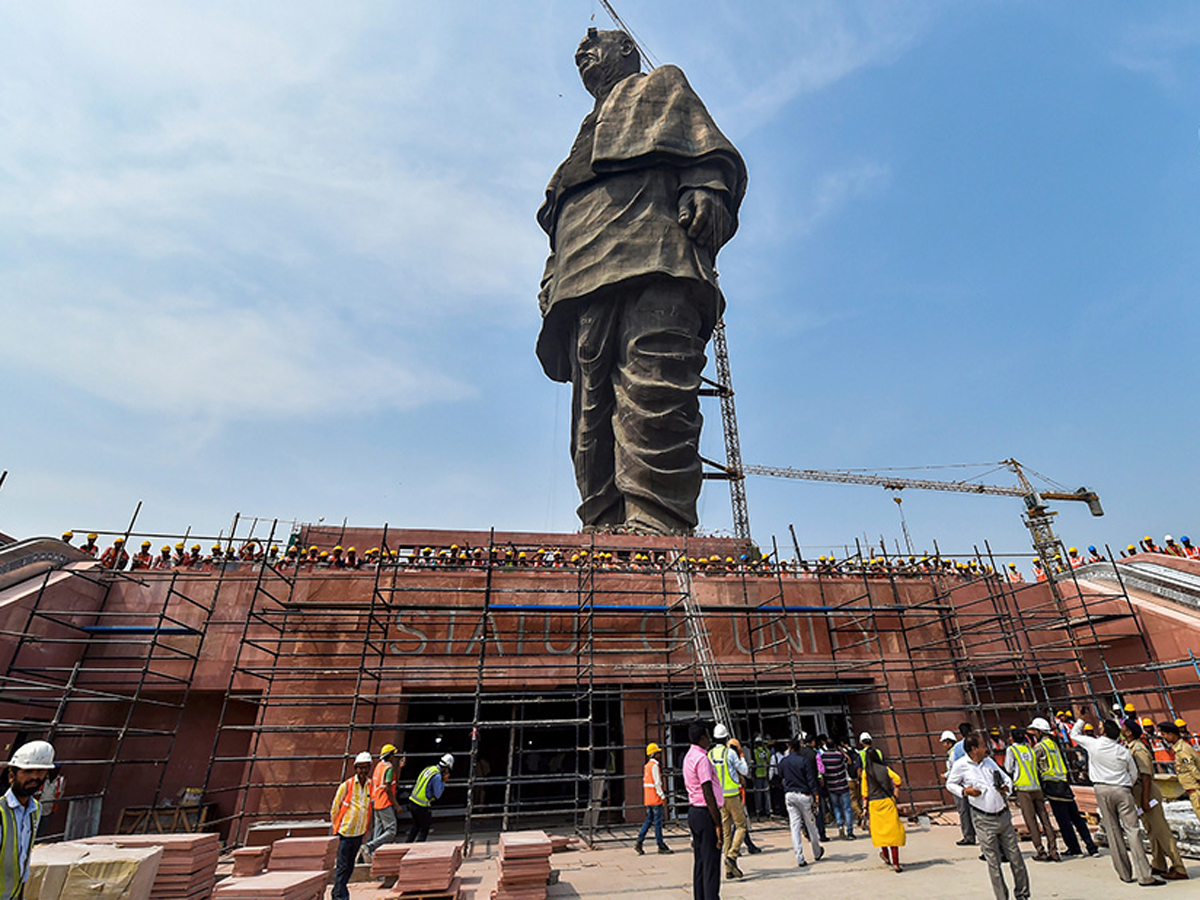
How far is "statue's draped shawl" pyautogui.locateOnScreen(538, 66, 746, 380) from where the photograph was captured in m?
22.6

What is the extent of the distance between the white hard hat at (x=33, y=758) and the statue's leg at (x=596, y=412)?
19.3 m

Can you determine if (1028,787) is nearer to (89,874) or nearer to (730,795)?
(730,795)

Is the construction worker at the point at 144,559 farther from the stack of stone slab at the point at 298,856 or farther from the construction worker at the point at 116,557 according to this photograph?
the stack of stone slab at the point at 298,856

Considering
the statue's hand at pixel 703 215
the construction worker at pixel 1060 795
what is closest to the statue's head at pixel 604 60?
the statue's hand at pixel 703 215

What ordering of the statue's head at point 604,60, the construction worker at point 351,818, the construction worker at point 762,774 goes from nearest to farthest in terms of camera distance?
the construction worker at point 351,818
the construction worker at point 762,774
the statue's head at point 604,60

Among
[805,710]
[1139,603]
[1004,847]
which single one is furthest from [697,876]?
[1139,603]

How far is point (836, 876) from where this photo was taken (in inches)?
297

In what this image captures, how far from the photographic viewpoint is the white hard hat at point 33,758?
14.0 feet

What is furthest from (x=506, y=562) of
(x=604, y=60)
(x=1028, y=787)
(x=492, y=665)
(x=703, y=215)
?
(x=604, y=60)

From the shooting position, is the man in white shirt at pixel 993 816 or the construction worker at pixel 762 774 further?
the construction worker at pixel 762 774

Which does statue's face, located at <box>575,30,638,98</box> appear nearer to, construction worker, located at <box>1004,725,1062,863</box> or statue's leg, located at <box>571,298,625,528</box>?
statue's leg, located at <box>571,298,625,528</box>

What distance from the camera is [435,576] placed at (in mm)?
13016

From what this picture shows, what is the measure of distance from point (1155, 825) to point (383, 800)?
29.6ft

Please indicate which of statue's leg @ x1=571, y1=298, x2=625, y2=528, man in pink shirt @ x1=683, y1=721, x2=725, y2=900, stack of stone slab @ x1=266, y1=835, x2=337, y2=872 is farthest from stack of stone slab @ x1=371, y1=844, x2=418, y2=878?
statue's leg @ x1=571, y1=298, x2=625, y2=528
